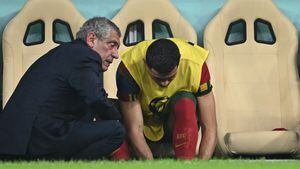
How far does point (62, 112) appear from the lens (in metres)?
2.97

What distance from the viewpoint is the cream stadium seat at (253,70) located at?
4.43 meters

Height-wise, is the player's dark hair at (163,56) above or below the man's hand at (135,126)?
above

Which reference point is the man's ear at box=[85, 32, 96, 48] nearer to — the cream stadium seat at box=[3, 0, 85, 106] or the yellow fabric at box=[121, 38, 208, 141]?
the yellow fabric at box=[121, 38, 208, 141]

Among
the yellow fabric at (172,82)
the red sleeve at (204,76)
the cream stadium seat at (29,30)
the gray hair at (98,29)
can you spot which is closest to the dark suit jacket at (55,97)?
the gray hair at (98,29)

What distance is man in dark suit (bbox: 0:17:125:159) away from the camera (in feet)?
9.41

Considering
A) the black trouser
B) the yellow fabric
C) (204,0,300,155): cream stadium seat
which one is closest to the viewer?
the black trouser

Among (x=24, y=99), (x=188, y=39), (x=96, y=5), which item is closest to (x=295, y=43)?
(x=188, y=39)

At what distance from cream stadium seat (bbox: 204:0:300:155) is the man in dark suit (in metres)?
1.48

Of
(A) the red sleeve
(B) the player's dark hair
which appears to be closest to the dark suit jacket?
(B) the player's dark hair

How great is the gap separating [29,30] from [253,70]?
1446 mm

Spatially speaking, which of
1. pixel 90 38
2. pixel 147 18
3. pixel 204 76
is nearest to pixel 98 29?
pixel 90 38

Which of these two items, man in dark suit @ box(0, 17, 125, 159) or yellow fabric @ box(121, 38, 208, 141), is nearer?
man in dark suit @ box(0, 17, 125, 159)

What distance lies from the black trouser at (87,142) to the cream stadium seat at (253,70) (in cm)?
143

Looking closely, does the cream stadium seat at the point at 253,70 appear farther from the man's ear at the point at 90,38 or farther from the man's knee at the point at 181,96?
the man's ear at the point at 90,38
